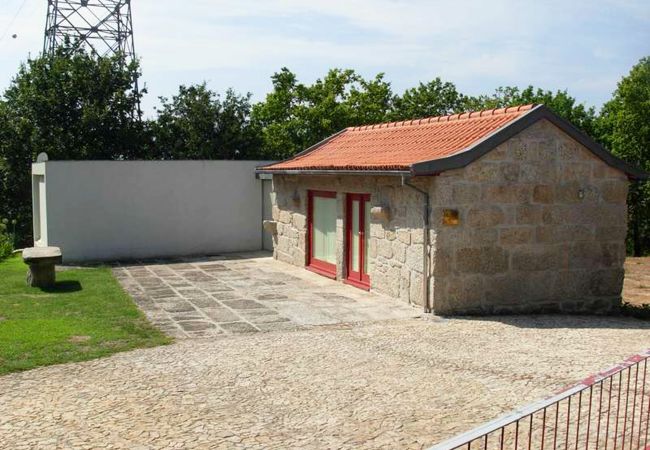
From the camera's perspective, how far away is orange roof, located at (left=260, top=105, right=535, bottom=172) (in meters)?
10.8

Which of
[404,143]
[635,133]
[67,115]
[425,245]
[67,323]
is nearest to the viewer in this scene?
[67,323]

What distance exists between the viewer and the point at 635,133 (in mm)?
25875

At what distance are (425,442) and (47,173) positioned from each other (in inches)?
529

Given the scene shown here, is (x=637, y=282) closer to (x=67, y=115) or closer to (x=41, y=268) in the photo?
(x=41, y=268)

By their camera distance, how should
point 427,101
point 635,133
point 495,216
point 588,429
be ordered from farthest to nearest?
point 427,101 → point 635,133 → point 495,216 → point 588,429

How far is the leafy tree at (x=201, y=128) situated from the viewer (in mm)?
25281

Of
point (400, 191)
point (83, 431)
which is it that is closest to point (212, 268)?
point (400, 191)

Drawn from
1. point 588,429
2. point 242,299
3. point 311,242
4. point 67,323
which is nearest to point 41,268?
point 67,323

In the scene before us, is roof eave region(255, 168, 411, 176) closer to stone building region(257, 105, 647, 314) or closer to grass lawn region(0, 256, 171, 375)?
stone building region(257, 105, 647, 314)

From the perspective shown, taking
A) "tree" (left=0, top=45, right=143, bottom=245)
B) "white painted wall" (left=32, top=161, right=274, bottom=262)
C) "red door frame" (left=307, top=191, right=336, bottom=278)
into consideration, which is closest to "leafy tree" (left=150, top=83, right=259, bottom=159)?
"tree" (left=0, top=45, right=143, bottom=245)

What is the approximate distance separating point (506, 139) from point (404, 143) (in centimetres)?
275

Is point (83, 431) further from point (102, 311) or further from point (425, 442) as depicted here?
point (102, 311)

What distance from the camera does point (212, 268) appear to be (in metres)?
15.4

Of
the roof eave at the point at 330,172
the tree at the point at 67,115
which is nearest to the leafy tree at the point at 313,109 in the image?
the tree at the point at 67,115
